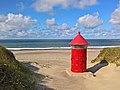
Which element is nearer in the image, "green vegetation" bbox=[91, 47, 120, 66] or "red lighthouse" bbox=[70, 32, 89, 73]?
"red lighthouse" bbox=[70, 32, 89, 73]

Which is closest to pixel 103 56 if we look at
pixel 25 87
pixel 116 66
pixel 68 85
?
pixel 116 66

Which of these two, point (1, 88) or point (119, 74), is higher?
point (1, 88)

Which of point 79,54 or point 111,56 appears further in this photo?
point 111,56

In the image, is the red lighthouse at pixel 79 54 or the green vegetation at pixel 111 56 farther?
the green vegetation at pixel 111 56

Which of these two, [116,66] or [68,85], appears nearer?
[68,85]


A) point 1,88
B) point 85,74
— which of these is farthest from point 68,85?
point 1,88

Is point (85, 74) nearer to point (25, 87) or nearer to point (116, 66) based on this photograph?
point (116, 66)

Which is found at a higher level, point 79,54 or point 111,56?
point 79,54

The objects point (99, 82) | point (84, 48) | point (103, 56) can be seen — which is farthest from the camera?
point (103, 56)

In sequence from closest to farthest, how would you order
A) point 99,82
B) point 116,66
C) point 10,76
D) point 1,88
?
point 1,88 < point 10,76 < point 99,82 < point 116,66

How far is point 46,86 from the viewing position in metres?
9.44

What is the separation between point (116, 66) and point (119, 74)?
148 cm

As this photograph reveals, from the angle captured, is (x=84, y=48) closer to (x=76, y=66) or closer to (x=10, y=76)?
(x=76, y=66)

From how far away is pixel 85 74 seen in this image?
473 inches
